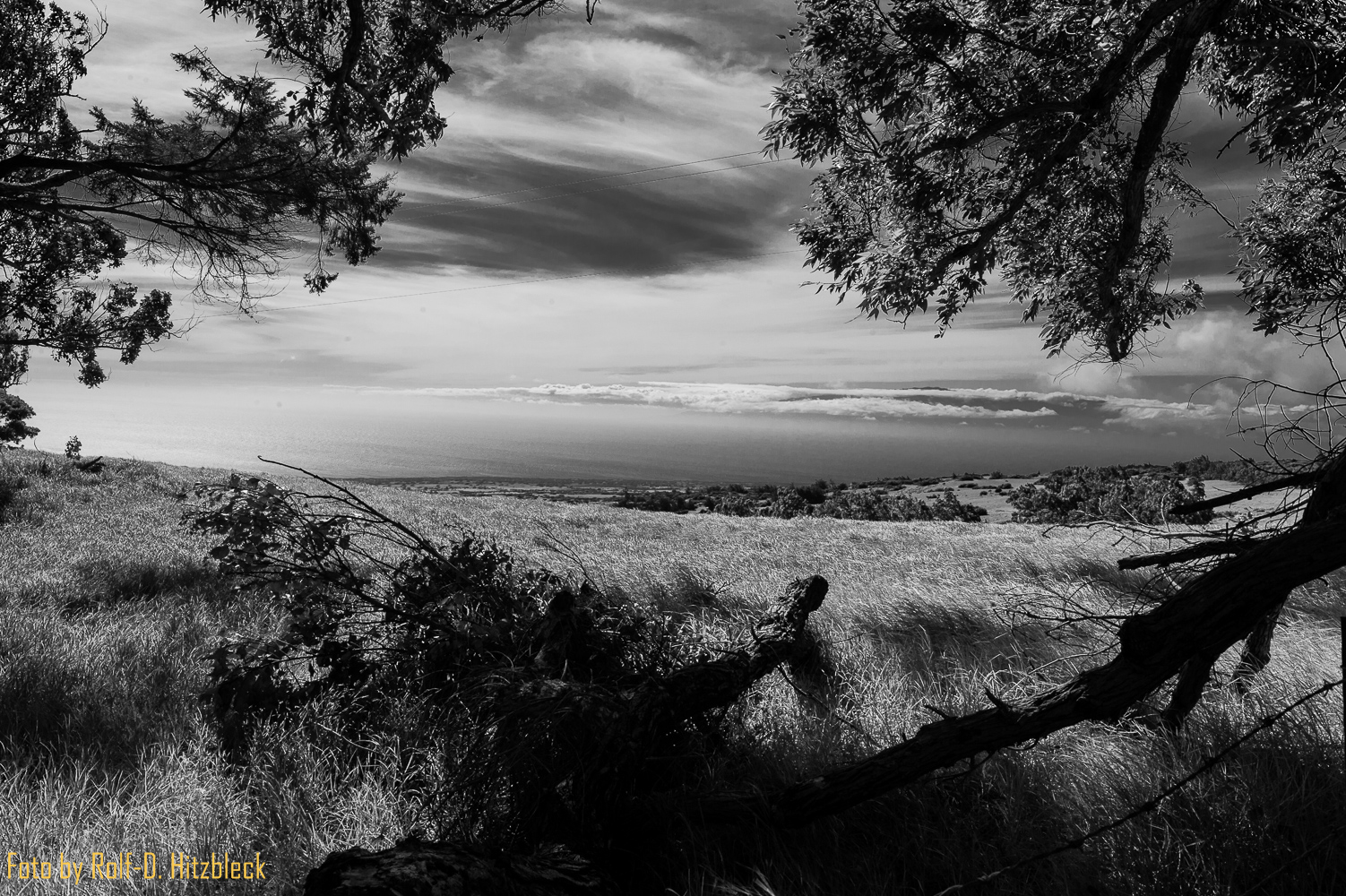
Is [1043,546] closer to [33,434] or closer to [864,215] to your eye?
[864,215]

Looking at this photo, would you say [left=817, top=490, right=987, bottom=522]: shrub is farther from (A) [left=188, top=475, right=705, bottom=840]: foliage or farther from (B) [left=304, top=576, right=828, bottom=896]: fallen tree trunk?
(B) [left=304, top=576, right=828, bottom=896]: fallen tree trunk

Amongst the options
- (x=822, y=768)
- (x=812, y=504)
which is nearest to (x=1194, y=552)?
(x=822, y=768)

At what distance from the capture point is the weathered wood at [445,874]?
184 cm

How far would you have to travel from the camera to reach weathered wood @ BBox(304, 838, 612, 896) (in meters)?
1.84

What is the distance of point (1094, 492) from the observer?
2280 cm

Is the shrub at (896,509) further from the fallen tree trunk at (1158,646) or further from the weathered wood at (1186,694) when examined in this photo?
the fallen tree trunk at (1158,646)

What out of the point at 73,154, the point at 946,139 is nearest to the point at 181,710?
the point at 946,139

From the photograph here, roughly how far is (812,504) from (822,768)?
87.0 feet

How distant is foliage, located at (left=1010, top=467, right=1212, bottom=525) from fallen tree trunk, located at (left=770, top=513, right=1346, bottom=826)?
1704 cm

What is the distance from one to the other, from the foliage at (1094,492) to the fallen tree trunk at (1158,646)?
55.9 ft

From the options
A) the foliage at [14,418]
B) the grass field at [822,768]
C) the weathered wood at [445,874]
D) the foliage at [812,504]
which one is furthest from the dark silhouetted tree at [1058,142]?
the foliage at [14,418]

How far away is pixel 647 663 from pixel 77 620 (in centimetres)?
518

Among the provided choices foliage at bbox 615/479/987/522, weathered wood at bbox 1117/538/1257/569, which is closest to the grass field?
weathered wood at bbox 1117/538/1257/569

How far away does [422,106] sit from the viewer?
8.41 meters
